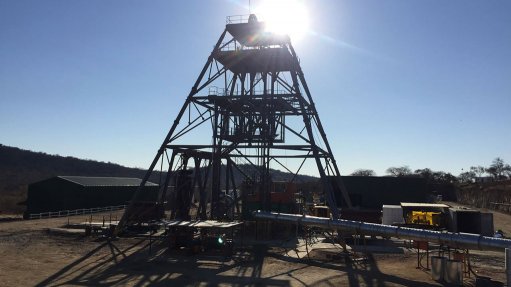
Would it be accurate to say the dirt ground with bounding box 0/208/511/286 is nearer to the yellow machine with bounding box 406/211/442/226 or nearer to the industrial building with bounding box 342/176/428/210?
the yellow machine with bounding box 406/211/442/226

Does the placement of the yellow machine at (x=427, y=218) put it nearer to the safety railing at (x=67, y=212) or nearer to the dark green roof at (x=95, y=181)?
the safety railing at (x=67, y=212)

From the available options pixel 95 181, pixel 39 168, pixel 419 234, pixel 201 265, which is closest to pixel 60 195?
pixel 95 181

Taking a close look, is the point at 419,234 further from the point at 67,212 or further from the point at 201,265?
the point at 67,212

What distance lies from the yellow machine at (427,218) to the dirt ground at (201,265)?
2218 millimetres

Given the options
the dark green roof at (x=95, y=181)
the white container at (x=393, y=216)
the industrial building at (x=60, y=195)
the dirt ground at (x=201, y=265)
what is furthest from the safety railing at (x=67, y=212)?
the white container at (x=393, y=216)

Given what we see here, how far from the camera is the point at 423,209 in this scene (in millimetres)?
30672

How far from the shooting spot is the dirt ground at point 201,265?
1750 cm

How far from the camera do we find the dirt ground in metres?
17.5

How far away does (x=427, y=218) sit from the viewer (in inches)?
1128

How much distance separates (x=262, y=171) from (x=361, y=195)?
21320 mm

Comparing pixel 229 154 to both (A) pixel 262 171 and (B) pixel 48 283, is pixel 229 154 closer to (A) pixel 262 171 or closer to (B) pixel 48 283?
(A) pixel 262 171

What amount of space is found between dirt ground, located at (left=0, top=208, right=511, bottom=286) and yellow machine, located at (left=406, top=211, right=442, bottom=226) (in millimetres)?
2218

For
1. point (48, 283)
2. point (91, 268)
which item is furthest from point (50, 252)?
point (48, 283)

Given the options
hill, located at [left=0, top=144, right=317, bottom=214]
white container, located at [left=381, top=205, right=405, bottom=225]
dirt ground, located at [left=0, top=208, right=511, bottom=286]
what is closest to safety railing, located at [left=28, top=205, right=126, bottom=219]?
dirt ground, located at [left=0, top=208, right=511, bottom=286]
